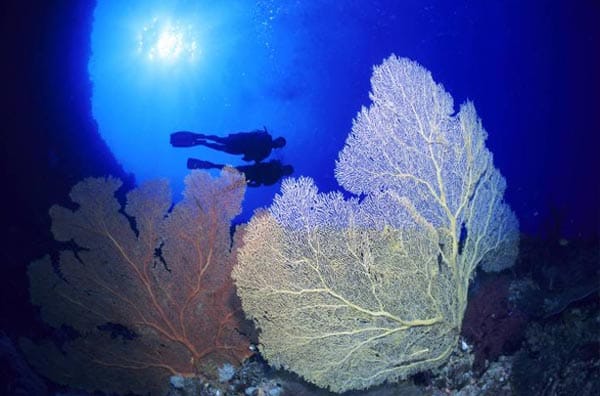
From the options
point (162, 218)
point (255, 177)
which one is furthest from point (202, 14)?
point (162, 218)

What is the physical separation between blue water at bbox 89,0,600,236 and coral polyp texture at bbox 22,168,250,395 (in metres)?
18.2

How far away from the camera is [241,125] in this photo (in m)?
42.4

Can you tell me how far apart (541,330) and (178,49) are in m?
29.3

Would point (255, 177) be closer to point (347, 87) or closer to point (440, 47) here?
point (440, 47)

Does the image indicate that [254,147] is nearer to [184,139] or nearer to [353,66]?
[184,139]

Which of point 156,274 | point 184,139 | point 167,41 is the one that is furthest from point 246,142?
point 167,41

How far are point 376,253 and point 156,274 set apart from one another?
2.62 metres

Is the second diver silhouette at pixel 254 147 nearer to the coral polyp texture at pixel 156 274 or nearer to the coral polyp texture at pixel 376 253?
the coral polyp texture at pixel 156 274

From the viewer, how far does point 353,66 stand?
121 ft

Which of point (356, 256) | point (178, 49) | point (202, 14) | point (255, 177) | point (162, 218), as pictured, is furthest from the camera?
point (178, 49)

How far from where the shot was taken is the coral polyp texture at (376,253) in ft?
10.5

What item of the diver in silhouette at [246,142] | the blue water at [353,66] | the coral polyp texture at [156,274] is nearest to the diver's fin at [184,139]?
the diver in silhouette at [246,142]

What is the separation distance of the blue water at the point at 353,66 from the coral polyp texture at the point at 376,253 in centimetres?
1984

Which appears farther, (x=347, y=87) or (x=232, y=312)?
(x=347, y=87)
